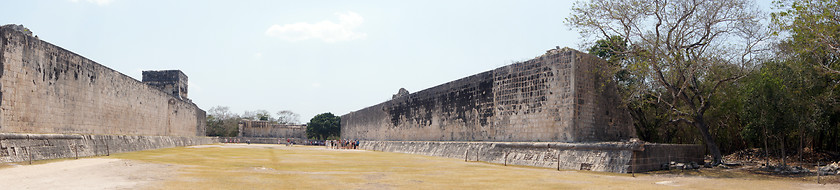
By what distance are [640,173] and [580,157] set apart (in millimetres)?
1334

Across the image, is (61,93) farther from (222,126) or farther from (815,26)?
(222,126)

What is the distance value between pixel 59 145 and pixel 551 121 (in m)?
11.0

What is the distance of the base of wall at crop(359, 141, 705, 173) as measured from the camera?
9812 mm

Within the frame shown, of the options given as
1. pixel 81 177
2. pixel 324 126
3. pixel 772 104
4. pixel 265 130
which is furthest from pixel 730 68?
pixel 324 126

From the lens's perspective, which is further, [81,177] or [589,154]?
[589,154]

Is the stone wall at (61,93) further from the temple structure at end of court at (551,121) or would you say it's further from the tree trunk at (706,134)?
the tree trunk at (706,134)

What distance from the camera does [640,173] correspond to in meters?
9.73

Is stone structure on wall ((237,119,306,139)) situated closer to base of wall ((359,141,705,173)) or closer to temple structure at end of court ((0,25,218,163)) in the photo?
temple structure at end of court ((0,25,218,163))

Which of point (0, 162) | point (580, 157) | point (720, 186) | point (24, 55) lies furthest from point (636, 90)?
point (24, 55)

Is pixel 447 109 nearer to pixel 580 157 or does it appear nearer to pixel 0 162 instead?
pixel 580 157

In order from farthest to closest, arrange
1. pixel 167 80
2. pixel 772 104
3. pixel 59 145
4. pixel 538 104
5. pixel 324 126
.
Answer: pixel 324 126 → pixel 167 80 → pixel 538 104 → pixel 772 104 → pixel 59 145

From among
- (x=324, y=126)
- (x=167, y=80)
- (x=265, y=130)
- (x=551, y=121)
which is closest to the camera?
(x=551, y=121)

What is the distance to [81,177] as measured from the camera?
22.1 feet

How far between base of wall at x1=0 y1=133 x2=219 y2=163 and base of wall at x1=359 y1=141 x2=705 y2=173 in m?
9.78
